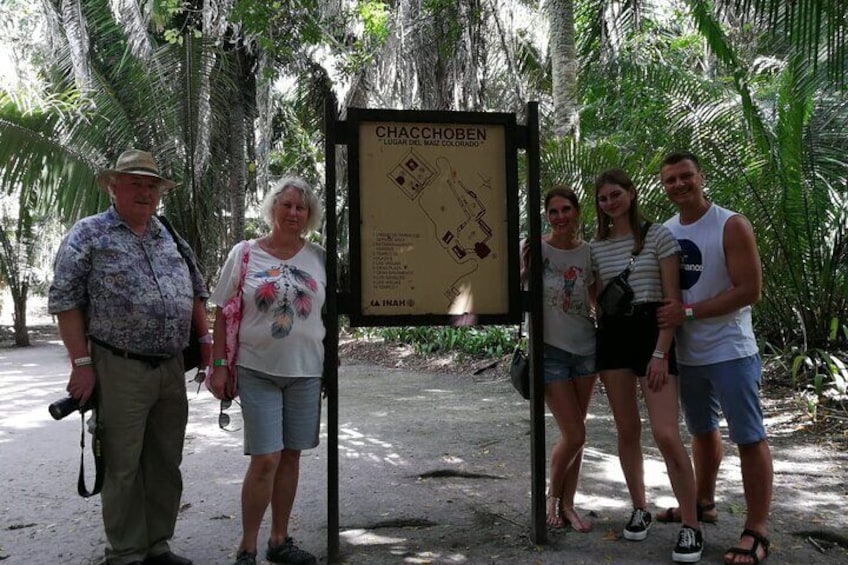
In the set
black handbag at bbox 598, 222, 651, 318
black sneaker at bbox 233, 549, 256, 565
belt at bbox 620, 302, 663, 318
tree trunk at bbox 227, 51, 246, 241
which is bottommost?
black sneaker at bbox 233, 549, 256, 565

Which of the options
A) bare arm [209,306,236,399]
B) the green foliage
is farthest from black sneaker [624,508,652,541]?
the green foliage

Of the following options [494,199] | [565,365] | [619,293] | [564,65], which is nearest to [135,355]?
[494,199]

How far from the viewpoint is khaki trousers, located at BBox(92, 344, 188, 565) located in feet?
10.7

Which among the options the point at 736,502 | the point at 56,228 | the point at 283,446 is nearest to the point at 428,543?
the point at 283,446

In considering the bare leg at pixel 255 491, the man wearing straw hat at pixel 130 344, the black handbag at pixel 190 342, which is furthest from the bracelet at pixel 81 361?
the bare leg at pixel 255 491

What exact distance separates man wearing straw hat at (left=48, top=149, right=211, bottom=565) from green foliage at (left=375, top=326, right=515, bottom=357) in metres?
8.82

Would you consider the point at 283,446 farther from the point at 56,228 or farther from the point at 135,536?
the point at 56,228

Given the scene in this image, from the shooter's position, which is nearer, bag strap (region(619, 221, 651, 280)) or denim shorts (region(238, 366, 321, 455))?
denim shorts (region(238, 366, 321, 455))

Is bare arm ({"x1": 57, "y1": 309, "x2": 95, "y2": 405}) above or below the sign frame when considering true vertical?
below

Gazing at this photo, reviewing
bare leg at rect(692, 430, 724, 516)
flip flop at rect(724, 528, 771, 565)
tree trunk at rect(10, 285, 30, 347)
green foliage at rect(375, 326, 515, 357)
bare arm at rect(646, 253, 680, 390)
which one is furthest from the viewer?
tree trunk at rect(10, 285, 30, 347)

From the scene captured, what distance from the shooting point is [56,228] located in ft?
70.6

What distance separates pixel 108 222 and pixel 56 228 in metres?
20.6

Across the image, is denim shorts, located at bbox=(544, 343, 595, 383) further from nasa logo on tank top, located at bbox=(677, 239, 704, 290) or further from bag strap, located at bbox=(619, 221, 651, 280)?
nasa logo on tank top, located at bbox=(677, 239, 704, 290)

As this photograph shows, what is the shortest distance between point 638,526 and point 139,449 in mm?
2512
